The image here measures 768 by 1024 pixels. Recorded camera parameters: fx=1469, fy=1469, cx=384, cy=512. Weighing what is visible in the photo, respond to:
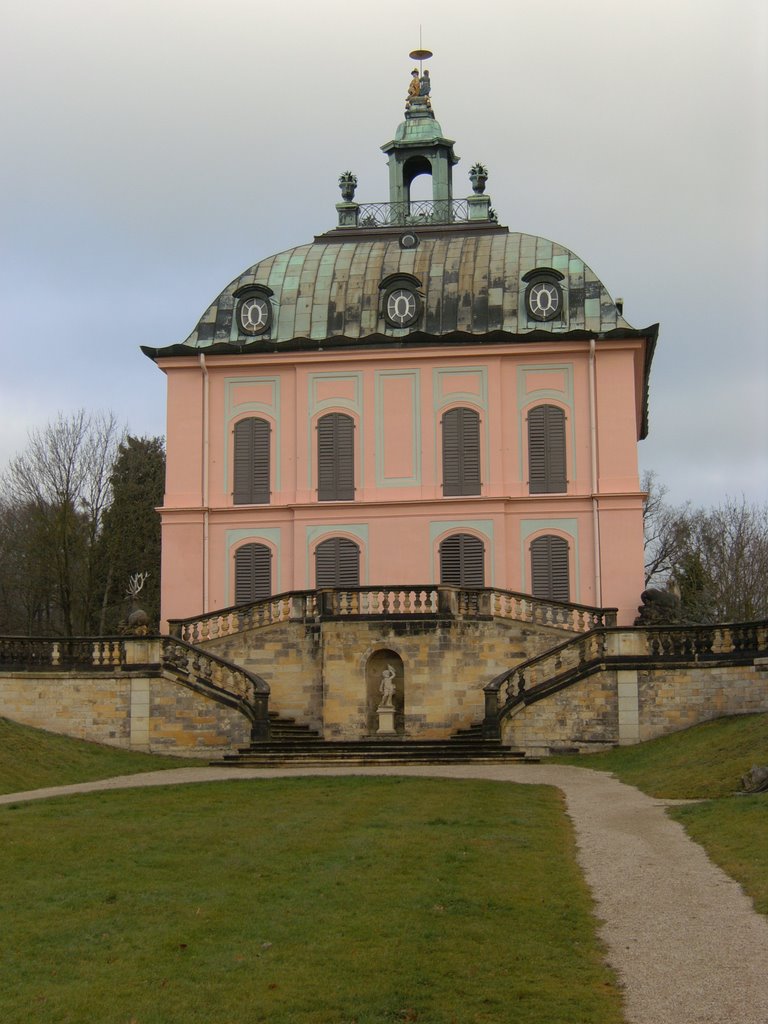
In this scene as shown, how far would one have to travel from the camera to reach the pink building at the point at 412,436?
131ft

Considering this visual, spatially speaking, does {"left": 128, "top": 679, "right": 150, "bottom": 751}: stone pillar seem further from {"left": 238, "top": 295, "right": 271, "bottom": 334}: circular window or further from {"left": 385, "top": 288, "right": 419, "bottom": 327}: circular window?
Answer: {"left": 385, "top": 288, "right": 419, "bottom": 327}: circular window

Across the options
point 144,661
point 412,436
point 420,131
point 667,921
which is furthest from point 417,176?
point 667,921

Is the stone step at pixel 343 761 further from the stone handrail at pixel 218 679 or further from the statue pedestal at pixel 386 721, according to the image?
the statue pedestal at pixel 386 721

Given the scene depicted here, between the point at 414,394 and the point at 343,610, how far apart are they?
32.1 feet

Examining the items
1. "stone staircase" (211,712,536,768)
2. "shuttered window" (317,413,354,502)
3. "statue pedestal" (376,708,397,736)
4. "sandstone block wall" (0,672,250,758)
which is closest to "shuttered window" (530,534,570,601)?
"shuttered window" (317,413,354,502)

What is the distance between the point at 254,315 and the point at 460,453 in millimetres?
7462

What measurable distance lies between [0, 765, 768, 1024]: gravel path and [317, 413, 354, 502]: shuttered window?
19.8 metres

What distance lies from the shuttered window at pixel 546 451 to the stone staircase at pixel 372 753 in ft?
34.4

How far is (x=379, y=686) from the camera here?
108 ft

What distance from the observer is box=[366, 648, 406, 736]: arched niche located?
32906mm

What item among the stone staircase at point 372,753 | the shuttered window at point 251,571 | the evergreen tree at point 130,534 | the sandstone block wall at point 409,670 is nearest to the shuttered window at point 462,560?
the shuttered window at point 251,571

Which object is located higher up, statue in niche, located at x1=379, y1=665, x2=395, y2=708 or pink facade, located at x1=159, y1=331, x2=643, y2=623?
pink facade, located at x1=159, y1=331, x2=643, y2=623

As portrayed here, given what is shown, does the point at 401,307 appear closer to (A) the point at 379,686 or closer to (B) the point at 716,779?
(A) the point at 379,686

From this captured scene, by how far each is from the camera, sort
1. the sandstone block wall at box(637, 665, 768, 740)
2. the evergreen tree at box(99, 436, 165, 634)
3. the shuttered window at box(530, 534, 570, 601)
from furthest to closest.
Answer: the evergreen tree at box(99, 436, 165, 634) → the shuttered window at box(530, 534, 570, 601) → the sandstone block wall at box(637, 665, 768, 740)
